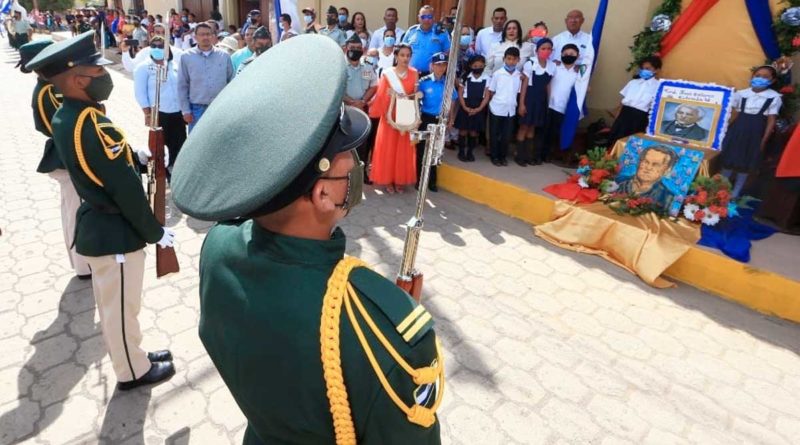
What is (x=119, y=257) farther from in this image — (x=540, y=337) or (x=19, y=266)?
(x=540, y=337)

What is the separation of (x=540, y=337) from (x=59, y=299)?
3.60 meters

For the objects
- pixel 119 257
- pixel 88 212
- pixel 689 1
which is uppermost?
pixel 689 1

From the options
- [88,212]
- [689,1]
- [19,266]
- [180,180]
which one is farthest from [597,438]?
[689,1]

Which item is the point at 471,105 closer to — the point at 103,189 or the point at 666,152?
the point at 666,152

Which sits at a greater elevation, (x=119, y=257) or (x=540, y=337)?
(x=119, y=257)

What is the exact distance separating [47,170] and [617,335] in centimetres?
430

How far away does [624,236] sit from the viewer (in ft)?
15.4

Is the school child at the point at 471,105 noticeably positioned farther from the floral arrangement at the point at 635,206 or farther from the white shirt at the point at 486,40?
the floral arrangement at the point at 635,206

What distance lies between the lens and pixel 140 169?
3.02 m

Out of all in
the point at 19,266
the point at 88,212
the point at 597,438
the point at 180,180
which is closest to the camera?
the point at 180,180

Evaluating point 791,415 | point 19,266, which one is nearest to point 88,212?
point 19,266

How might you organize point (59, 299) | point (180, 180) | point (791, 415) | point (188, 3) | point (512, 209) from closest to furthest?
1. point (180, 180)
2. point (791, 415)
3. point (59, 299)
4. point (512, 209)
5. point (188, 3)

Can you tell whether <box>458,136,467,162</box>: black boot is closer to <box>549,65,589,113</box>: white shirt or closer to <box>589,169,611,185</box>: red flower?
<box>549,65,589,113</box>: white shirt

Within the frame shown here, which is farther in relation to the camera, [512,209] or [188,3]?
[188,3]
